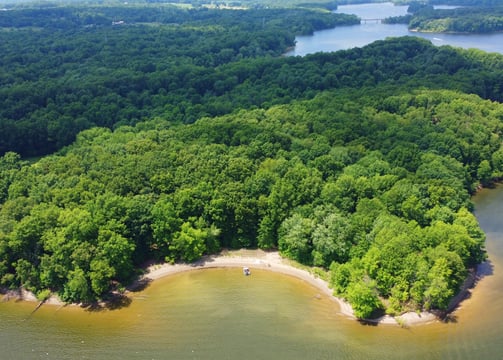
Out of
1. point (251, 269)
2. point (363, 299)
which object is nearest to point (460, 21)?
point (251, 269)

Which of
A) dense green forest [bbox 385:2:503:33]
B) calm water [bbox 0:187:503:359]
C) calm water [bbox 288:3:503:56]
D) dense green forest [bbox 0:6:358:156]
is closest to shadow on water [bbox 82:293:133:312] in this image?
calm water [bbox 0:187:503:359]

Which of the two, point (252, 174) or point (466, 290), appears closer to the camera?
point (466, 290)

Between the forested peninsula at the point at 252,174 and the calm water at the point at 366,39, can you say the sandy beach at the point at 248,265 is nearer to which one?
the forested peninsula at the point at 252,174

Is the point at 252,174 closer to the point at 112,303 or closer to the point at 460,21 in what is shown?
the point at 112,303

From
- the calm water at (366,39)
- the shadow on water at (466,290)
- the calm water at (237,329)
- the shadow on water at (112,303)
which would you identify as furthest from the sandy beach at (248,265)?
the calm water at (366,39)

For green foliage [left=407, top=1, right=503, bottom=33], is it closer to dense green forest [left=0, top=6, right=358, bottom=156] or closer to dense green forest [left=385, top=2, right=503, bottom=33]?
dense green forest [left=385, top=2, right=503, bottom=33]

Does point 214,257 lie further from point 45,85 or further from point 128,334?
point 45,85
